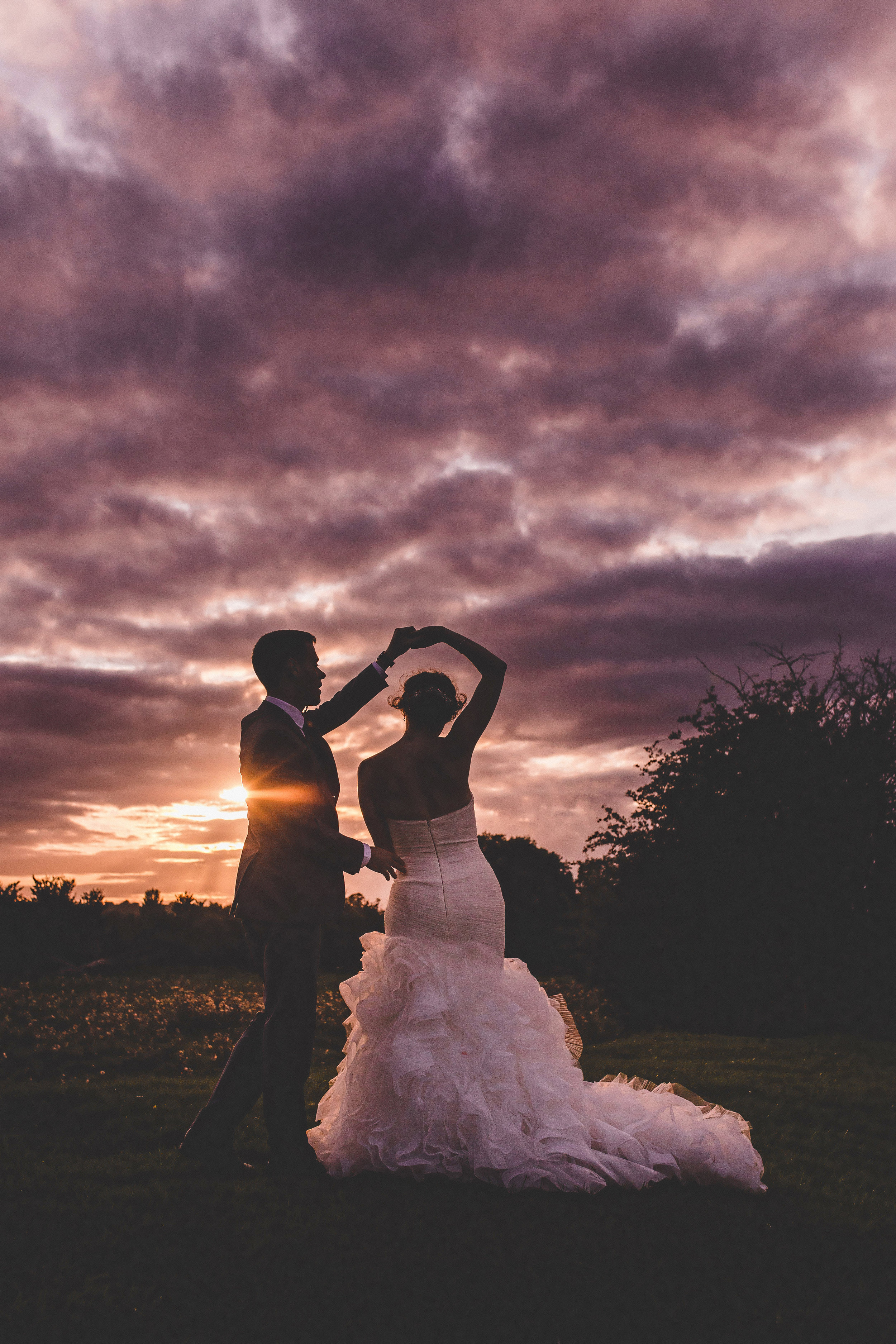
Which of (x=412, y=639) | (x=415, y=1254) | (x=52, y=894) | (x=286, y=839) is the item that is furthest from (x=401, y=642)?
(x=52, y=894)

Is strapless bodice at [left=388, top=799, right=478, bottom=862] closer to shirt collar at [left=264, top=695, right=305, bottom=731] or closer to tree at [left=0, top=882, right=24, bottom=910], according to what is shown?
shirt collar at [left=264, top=695, right=305, bottom=731]

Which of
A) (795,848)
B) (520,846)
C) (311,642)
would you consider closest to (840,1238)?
(311,642)

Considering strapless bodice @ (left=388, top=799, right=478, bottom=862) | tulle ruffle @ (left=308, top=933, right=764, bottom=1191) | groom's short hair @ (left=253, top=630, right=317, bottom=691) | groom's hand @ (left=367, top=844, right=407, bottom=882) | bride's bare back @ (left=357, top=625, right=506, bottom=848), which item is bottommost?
tulle ruffle @ (left=308, top=933, right=764, bottom=1191)

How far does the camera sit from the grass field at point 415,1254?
3.41 m

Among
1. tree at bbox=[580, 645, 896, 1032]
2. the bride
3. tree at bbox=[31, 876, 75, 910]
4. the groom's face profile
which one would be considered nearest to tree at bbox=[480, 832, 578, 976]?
tree at bbox=[580, 645, 896, 1032]

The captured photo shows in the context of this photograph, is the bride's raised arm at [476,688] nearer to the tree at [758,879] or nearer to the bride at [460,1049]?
the bride at [460,1049]

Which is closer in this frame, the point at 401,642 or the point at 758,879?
the point at 401,642

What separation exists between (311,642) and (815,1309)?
14.1 ft

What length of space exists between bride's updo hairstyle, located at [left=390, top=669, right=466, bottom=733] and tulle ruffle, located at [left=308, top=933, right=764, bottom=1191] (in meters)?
1.43

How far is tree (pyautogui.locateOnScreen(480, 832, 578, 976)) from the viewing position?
20.7 meters

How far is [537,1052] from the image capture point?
209 inches

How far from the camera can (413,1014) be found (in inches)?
203

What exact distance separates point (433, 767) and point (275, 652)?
1263 millimetres

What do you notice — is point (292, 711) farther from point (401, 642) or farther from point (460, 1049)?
point (460, 1049)
